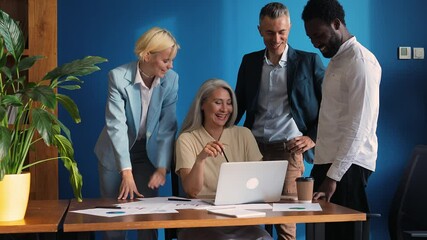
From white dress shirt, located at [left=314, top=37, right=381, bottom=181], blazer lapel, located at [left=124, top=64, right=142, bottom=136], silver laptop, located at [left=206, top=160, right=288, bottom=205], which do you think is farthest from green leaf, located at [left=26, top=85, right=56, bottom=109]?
white dress shirt, located at [left=314, top=37, right=381, bottom=181]

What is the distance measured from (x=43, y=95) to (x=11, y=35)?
0.99 feet

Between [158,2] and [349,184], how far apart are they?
6.31ft

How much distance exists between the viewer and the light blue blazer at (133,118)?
318 cm

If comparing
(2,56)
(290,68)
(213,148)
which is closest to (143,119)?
(213,148)

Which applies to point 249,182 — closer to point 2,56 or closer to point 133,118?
point 133,118

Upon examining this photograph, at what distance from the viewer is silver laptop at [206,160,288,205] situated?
2641mm

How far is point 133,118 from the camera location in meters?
3.25

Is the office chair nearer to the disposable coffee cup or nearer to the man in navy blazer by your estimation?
the disposable coffee cup

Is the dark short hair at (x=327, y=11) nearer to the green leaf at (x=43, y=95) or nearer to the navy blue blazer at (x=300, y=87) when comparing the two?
the navy blue blazer at (x=300, y=87)

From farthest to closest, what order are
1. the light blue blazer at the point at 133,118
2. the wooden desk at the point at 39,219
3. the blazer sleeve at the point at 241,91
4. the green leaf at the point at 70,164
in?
the blazer sleeve at the point at 241,91, the light blue blazer at the point at 133,118, the green leaf at the point at 70,164, the wooden desk at the point at 39,219

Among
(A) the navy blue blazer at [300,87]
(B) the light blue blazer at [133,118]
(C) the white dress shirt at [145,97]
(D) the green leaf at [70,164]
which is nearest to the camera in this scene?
(D) the green leaf at [70,164]

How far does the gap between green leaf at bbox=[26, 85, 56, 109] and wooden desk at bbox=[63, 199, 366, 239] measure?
42 cm

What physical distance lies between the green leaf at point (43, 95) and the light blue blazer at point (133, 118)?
0.75 metres

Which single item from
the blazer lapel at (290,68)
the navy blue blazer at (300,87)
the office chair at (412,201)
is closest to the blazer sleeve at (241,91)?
the navy blue blazer at (300,87)
